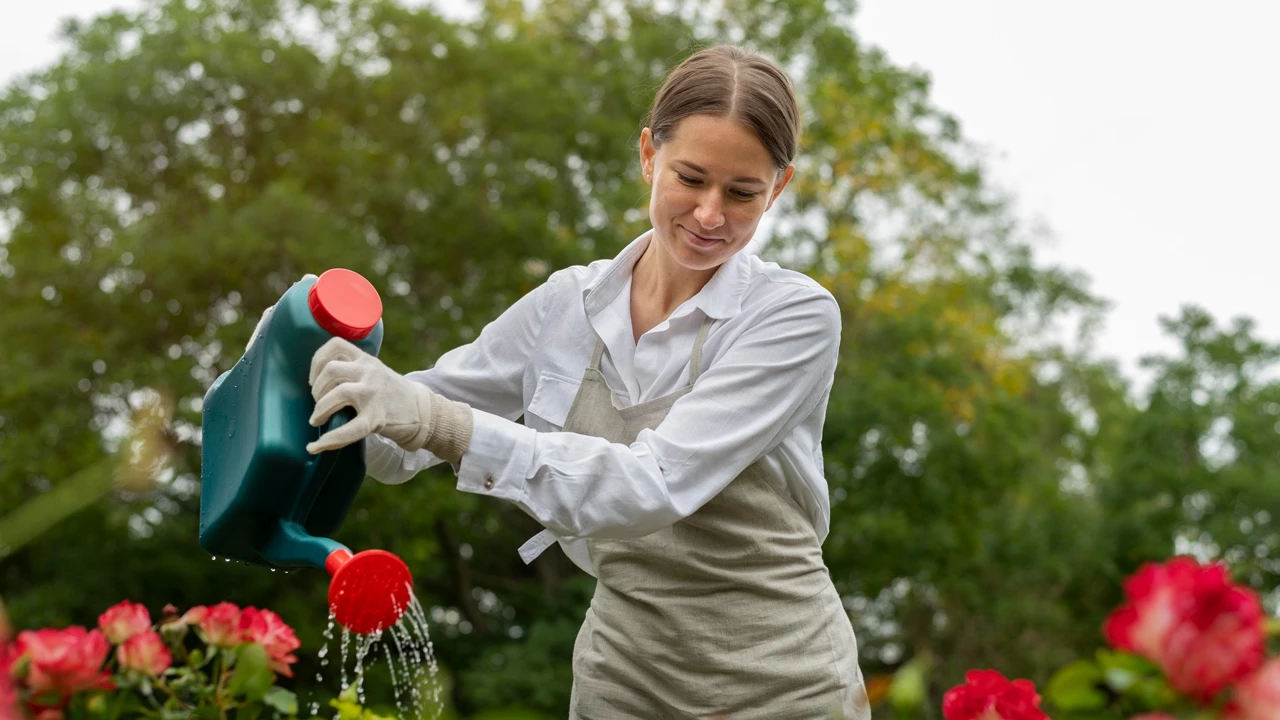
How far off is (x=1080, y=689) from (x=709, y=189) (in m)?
1.09

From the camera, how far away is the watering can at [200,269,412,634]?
165 cm

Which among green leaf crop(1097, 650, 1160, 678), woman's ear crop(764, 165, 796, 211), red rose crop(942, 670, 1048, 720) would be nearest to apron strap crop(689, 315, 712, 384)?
woman's ear crop(764, 165, 796, 211)

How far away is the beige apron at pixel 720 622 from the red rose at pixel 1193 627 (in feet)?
3.68

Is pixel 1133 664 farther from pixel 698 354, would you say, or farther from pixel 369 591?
pixel 698 354

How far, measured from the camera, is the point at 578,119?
1198cm

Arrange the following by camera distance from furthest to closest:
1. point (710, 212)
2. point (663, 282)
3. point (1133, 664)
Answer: point (663, 282)
point (710, 212)
point (1133, 664)

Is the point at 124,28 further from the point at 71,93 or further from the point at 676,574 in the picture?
the point at 676,574

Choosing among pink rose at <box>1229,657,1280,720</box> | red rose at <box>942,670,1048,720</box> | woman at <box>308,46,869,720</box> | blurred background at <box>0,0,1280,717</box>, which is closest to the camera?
pink rose at <box>1229,657,1280,720</box>

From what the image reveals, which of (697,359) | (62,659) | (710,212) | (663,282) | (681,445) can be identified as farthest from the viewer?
(663,282)

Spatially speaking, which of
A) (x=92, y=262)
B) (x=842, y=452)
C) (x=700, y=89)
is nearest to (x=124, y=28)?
(x=92, y=262)

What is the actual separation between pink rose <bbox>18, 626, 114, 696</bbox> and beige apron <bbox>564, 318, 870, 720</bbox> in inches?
35.1

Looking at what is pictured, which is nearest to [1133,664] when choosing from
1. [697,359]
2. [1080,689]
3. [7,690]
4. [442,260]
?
[1080,689]

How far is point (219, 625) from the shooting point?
4.99ft

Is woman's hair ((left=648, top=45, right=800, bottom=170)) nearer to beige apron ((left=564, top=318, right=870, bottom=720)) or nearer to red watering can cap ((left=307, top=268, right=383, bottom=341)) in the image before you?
beige apron ((left=564, top=318, right=870, bottom=720))
